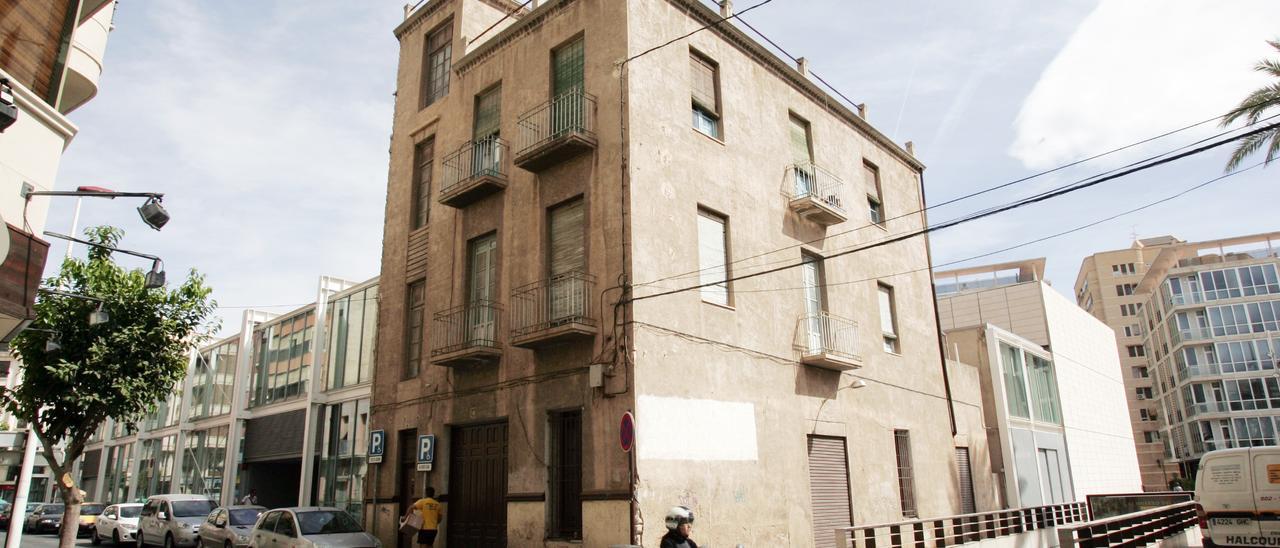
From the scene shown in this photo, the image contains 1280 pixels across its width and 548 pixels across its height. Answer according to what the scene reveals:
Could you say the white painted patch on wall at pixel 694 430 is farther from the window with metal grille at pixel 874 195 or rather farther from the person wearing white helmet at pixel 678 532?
the window with metal grille at pixel 874 195

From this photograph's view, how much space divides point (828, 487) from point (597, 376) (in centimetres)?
677

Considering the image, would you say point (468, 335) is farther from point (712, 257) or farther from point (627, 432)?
point (627, 432)

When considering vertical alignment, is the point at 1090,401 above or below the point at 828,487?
above

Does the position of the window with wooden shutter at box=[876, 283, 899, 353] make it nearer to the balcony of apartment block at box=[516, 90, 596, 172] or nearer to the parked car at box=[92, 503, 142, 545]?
the balcony of apartment block at box=[516, 90, 596, 172]

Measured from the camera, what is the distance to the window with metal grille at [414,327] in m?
19.3

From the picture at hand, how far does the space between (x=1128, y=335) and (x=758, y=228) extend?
85.1 m

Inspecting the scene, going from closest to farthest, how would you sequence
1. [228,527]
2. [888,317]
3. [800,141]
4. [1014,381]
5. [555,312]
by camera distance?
[555,312]
[228,527]
[800,141]
[888,317]
[1014,381]

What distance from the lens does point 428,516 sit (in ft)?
51.5

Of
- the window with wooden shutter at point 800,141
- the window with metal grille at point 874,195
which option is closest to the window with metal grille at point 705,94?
the window with wooden shutter at point 800,141

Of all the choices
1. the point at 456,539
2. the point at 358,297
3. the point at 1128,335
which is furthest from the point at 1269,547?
the point at 1128,335

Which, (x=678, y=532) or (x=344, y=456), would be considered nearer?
(x=678, y=532)

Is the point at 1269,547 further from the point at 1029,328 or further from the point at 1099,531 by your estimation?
the point at 1029,328

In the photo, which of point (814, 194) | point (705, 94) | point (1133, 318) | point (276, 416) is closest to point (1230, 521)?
point (814, 194)

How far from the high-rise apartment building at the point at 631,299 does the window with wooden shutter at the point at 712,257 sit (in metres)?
0.05
